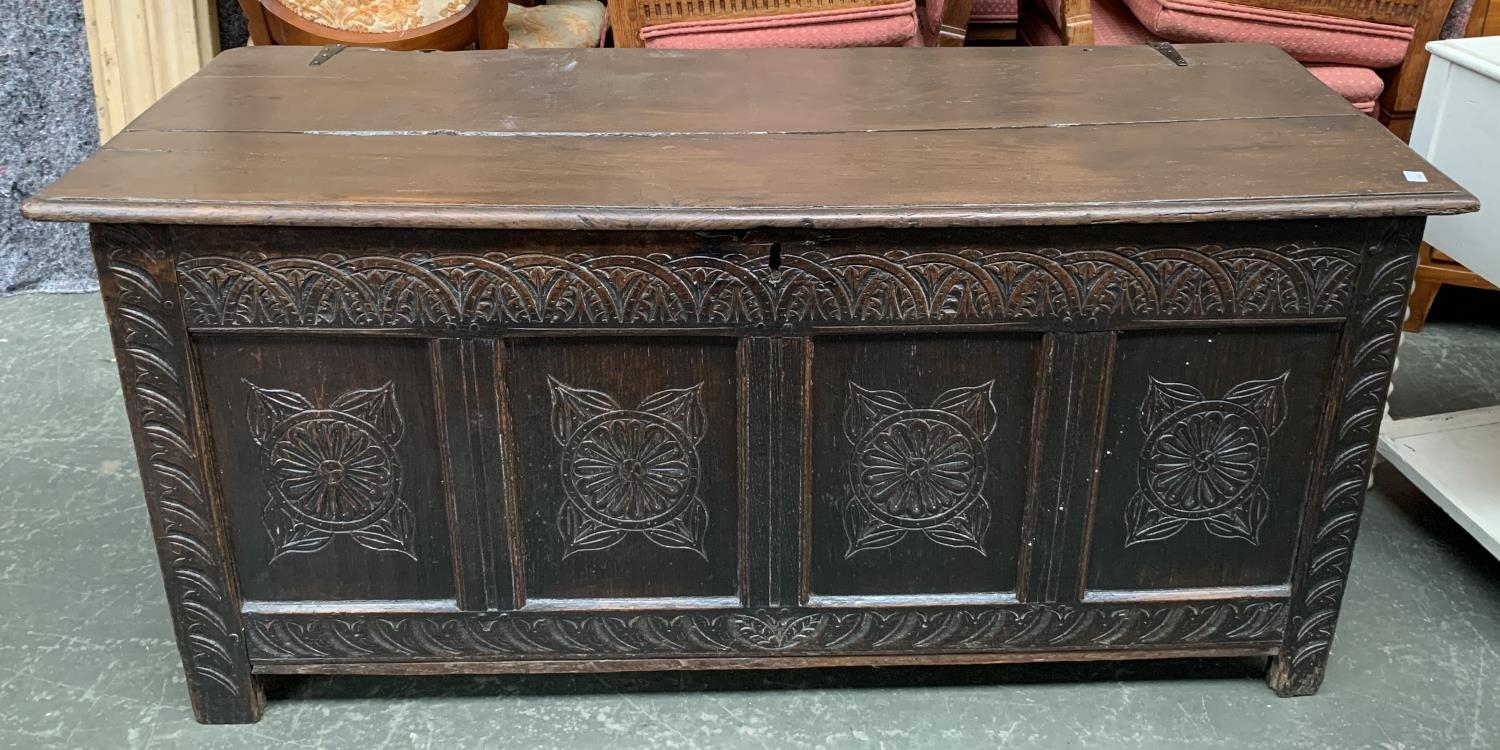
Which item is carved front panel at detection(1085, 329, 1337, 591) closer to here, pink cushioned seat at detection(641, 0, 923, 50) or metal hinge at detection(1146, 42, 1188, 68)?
metal hinge at detection(1146, 42, 1188, 68)

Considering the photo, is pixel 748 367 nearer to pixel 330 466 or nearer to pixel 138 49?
pixel 330 466

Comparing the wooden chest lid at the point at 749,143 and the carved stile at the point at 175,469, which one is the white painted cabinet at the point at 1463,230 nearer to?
the wooden chest lid at the point at 749,143

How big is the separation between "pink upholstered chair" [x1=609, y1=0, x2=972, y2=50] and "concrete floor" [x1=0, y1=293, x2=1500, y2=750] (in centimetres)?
130

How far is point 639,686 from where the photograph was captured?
2.06m

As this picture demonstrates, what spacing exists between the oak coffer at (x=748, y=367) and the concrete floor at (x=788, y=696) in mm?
80

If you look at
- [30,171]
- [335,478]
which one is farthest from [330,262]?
[30,171]

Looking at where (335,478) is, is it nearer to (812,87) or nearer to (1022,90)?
(812,87)

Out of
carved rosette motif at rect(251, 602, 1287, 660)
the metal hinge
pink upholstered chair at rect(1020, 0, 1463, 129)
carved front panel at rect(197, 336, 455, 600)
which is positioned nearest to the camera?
carved front panel at rect(197, 336, 455, 600)

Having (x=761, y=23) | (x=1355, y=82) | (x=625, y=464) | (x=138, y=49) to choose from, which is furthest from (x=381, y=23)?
(x=1355, y=82)

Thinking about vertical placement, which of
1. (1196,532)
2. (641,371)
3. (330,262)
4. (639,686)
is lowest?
(639,686)

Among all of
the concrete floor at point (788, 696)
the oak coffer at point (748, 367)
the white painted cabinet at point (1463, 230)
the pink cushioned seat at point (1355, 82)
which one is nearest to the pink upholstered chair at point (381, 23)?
the oak coffer at point (748, 367)

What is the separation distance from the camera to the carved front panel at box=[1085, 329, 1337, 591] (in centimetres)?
179

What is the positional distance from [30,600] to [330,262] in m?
0.93

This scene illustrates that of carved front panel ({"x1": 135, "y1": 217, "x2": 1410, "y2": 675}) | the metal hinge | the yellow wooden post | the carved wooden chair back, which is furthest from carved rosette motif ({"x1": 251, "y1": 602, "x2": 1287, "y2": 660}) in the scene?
the yellow wooden post
